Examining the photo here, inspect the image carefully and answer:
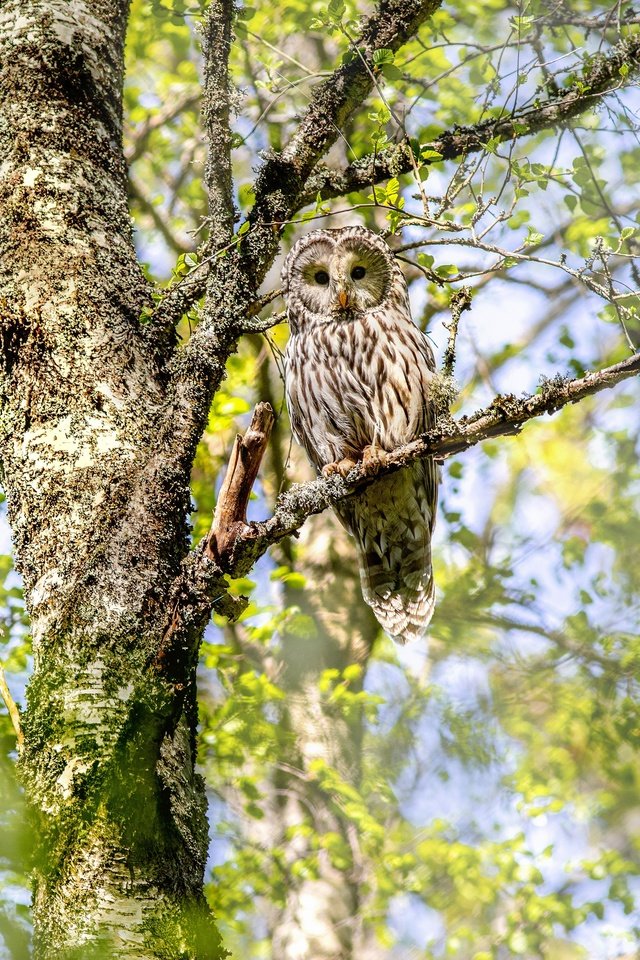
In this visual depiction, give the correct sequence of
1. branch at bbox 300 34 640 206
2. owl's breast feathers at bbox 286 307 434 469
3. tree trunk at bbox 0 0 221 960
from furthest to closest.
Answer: owl's breast feathers at bbox 286 307 434 469 < branch at bbox 300 34 640 206 < tree trunk at bbox 0 0 221 960

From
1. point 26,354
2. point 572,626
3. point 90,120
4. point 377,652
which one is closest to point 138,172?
point 377,652

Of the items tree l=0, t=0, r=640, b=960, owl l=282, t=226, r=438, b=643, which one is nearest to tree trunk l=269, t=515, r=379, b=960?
tree l=0, t=0, r=640, b=960

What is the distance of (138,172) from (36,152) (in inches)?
251

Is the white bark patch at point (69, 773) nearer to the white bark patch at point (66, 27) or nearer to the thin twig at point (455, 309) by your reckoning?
the thin twig at point (455, 309)

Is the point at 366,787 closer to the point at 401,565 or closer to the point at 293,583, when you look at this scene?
the point at 293,583

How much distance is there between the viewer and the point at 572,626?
248 inches

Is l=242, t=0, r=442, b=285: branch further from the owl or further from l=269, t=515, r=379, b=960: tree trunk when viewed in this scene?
l=269, t=515, r=379, b=960: tree trunk

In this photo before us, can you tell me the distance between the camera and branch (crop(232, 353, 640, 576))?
219 cm

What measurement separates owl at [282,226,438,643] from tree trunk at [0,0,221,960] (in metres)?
1.33

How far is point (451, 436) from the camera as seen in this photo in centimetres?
242

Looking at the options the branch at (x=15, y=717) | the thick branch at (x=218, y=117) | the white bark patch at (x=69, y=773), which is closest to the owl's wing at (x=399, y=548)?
the thick branch at (x=218, y=117)

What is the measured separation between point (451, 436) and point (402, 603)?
6.20ft

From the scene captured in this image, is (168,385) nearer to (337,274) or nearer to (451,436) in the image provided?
(451,436)

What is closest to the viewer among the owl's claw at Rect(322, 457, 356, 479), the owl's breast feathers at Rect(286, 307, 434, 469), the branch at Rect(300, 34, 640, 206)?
the branch at Rect(300, 34, 640, 206)
